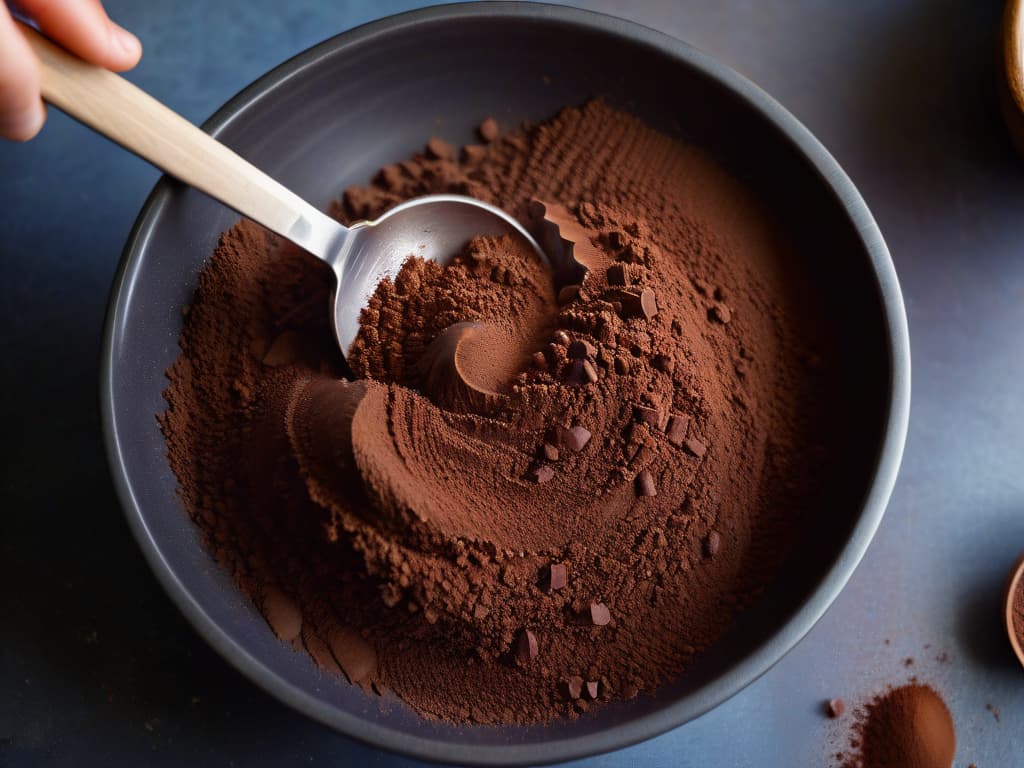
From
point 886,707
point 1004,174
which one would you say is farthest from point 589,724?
point 1004,174

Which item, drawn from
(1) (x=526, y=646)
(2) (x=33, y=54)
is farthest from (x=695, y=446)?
(2) (x=33, y=54)

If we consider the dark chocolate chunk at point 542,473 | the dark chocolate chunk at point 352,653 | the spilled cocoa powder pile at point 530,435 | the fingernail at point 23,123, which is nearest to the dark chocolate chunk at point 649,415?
the spilled cocoa powder pile at point 530,435

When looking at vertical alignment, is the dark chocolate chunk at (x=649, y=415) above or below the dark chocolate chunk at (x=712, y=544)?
above

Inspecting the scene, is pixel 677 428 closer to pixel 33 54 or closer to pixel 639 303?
pixel 639 303

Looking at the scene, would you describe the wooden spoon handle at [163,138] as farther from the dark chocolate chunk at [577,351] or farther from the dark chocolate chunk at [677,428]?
the dark chocolate chunk at [677,428]

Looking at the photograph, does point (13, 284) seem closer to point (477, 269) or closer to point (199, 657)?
point (199, 657)
